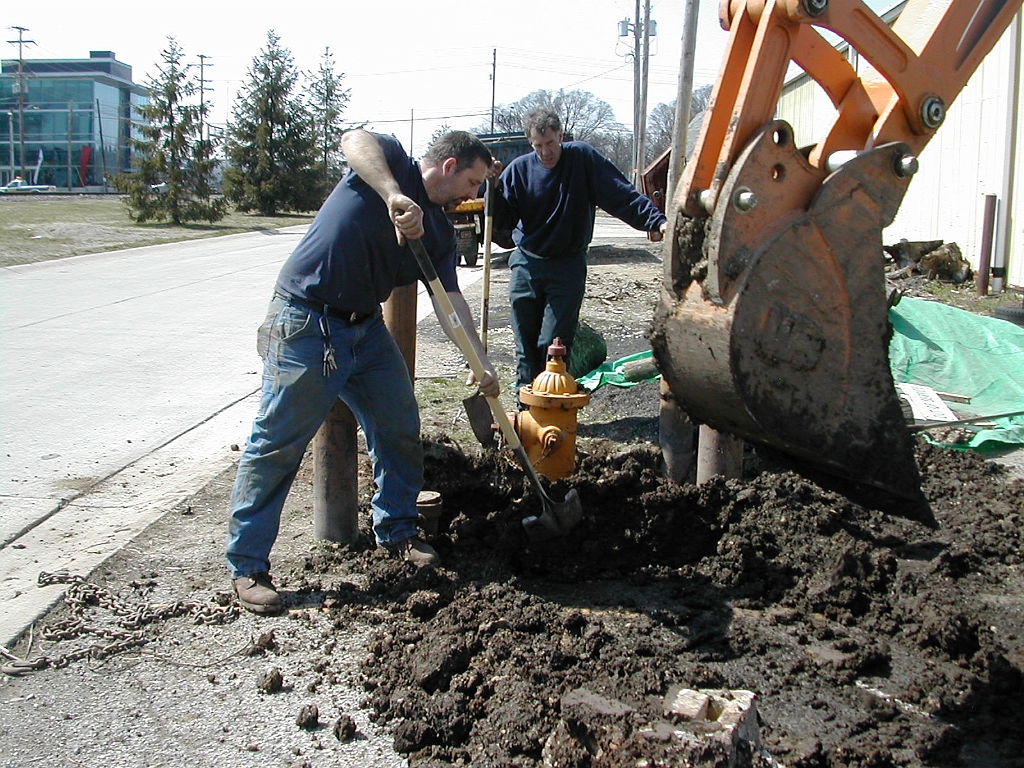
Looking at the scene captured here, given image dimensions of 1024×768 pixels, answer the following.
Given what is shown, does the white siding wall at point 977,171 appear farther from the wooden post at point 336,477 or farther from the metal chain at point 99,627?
the metal chain at point 99,627

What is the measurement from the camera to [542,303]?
6.87m

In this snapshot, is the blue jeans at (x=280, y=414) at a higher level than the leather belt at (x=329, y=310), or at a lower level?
lower

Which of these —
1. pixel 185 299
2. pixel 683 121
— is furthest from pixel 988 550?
pixel 185 299

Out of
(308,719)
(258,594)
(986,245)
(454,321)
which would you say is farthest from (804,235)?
(986,245)

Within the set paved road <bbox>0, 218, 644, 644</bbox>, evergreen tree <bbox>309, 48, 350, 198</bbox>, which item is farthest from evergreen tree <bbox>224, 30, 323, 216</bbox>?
paved road <bbox>0, 218, 644, 644</bbox>

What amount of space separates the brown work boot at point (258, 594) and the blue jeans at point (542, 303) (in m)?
3.11

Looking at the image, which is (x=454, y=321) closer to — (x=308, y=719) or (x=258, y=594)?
(x=258, y=594)

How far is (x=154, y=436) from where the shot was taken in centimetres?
654

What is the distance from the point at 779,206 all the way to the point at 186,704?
2568 millimetres

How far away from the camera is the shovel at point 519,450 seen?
4055mm

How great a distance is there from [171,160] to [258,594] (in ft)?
112

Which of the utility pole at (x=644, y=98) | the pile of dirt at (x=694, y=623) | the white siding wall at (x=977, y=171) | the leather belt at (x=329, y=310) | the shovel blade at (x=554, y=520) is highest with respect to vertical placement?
the utility pole at (x=644, y=98)

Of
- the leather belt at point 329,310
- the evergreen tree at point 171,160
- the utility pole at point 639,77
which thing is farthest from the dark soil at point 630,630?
the evergreen tree at point 171,160

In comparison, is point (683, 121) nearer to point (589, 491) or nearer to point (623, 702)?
point (589, 491)
